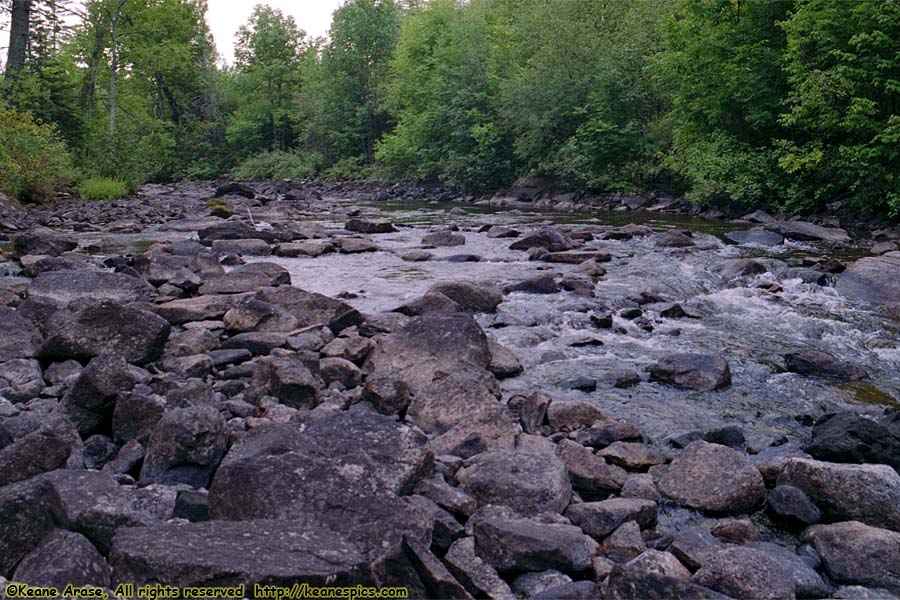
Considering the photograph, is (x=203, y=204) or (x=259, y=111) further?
(x=259, y=111)

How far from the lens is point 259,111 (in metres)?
58.1

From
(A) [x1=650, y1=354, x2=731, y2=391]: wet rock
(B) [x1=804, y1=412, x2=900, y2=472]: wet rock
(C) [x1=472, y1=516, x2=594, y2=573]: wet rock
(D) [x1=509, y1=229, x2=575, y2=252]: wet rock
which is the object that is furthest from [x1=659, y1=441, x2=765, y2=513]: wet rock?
(D) [x1=509, y1=229, x2=575, y2=252]: wet rock

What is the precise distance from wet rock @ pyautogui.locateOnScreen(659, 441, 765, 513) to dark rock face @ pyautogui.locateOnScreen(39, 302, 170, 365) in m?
4.51

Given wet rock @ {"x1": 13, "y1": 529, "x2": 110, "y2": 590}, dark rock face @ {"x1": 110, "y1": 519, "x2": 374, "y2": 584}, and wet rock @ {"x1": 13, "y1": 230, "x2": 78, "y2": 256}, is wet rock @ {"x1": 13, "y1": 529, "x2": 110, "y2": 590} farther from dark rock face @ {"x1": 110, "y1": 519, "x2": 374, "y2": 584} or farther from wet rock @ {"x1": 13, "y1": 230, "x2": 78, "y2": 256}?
wet rock @ {"x1": 13, "y1": 230, "x2": 78, "y2": 256}

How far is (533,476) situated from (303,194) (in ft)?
108

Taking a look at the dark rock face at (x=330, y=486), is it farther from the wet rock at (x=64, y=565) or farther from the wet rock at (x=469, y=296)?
the wet rock at (x=469, y=296)

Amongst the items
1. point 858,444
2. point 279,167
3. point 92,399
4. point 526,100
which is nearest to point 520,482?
point 858,444

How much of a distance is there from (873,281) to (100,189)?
79.5 feet

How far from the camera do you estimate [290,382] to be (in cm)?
557

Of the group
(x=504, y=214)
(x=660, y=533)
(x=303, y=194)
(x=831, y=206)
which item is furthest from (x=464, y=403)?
(x=303, y=194)

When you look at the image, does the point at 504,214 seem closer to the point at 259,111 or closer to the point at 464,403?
the point at 464,403

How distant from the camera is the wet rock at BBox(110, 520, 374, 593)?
9.25ft

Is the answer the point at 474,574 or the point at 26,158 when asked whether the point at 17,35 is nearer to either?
the point at 26,158

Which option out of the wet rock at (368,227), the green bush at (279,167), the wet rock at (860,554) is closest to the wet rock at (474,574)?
the wet rock at (860,554)
